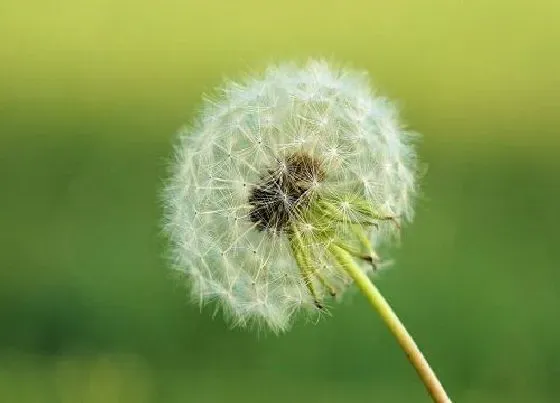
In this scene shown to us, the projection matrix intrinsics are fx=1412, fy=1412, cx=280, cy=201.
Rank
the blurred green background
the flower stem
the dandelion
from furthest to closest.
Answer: the blurred green background
the dandelion
the flower stem

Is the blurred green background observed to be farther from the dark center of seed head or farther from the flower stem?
the flower stem

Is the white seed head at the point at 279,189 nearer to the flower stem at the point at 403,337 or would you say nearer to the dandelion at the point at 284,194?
the dandelion at the point at 284,194

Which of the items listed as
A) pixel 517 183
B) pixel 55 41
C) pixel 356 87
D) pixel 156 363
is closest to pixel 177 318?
pixel 156 363

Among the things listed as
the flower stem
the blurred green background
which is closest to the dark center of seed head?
the flower stem

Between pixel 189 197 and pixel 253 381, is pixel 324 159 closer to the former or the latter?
pixel 189 197

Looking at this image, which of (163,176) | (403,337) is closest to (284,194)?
(403,337)

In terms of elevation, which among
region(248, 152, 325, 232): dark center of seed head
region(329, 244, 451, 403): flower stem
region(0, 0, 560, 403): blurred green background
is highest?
region(0, 0, 560, 403): blurred green background

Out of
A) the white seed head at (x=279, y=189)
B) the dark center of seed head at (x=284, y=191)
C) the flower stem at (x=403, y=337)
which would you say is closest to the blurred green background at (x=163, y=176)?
the white seed head at (x=279, y=189)
